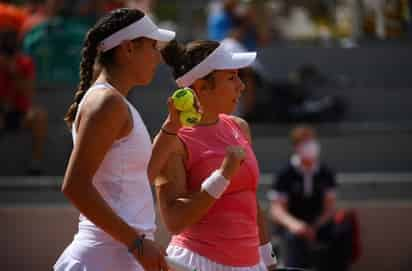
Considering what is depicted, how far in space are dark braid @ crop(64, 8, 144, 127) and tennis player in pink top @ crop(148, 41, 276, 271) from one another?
0.37 m

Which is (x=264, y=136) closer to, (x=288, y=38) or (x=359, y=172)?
(x=359, y=172)

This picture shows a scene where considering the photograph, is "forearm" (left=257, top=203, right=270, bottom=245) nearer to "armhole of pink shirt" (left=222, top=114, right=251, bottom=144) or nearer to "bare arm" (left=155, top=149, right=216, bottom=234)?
"armhole of pink shirt" (left=222, top=114, right=251, bottom=144)

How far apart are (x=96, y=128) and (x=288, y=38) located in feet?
28.5

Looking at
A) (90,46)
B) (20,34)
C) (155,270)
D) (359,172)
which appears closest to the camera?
(155,270)

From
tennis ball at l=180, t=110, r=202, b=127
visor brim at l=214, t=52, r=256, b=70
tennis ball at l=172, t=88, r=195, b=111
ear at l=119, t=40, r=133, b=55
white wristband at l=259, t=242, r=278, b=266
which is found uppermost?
ear at l=119, t=40, r=133, b=55

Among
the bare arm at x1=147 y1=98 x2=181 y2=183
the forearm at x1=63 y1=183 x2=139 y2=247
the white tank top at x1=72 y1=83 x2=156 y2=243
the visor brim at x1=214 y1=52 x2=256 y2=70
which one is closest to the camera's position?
the forearm at x1=63 y1=183 x2=139 y2=247

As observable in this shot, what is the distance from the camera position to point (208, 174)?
3930 mm

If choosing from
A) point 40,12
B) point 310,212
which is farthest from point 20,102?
point 310,212

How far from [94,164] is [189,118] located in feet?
1.84

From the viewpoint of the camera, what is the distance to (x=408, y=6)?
11000mm

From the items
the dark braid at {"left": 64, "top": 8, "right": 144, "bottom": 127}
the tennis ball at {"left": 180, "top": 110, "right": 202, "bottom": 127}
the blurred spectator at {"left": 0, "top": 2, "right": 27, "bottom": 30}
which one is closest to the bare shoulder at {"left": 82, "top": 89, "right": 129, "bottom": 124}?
the dark braid at {"left": 64, "top": 8, "right": 144, "bottom": 127}

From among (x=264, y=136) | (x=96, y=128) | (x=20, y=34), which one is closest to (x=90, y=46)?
(x=96, y=128)

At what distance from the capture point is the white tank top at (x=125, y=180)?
337cm

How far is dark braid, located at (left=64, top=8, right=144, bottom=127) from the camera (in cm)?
348
